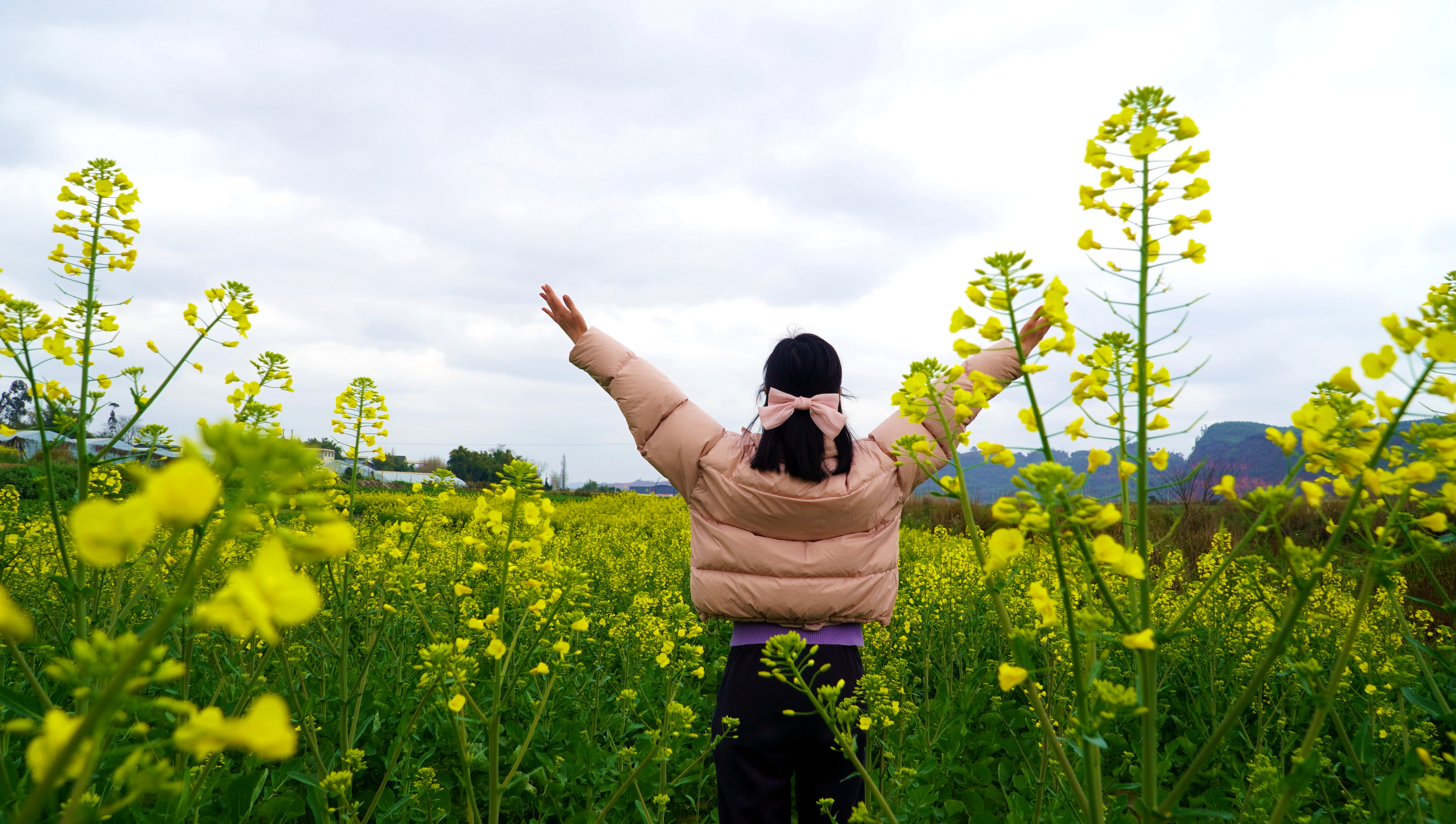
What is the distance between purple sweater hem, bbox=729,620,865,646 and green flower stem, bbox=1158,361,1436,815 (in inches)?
68.3

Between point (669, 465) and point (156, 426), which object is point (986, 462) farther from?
point (156, 426)

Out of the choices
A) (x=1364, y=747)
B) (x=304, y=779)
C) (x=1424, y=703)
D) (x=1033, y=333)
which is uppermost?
(x=1033, y=333)

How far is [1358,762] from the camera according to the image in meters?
1.69

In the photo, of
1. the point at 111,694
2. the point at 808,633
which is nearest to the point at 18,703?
the point at 111,694

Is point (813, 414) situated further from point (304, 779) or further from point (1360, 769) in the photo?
point (304, 779)

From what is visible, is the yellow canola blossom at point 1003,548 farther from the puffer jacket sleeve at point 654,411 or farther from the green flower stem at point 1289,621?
the puffer jacket sleeve at point 654,411

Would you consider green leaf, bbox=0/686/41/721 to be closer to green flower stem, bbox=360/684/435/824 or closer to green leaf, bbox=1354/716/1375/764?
green flower stem, bbox=360/684/435/824

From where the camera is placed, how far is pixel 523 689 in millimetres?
4004

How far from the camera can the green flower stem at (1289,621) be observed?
39.9 inches

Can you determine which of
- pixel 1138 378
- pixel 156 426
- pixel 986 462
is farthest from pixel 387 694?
pixel 1138 378

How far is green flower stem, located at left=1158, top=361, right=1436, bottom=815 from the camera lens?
1.01 m

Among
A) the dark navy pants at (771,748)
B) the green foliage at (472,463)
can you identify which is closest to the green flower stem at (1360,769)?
the dark navy pants at (771,748)

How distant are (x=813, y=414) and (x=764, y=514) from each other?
1.41 ft

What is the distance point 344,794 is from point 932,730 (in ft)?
10.1
